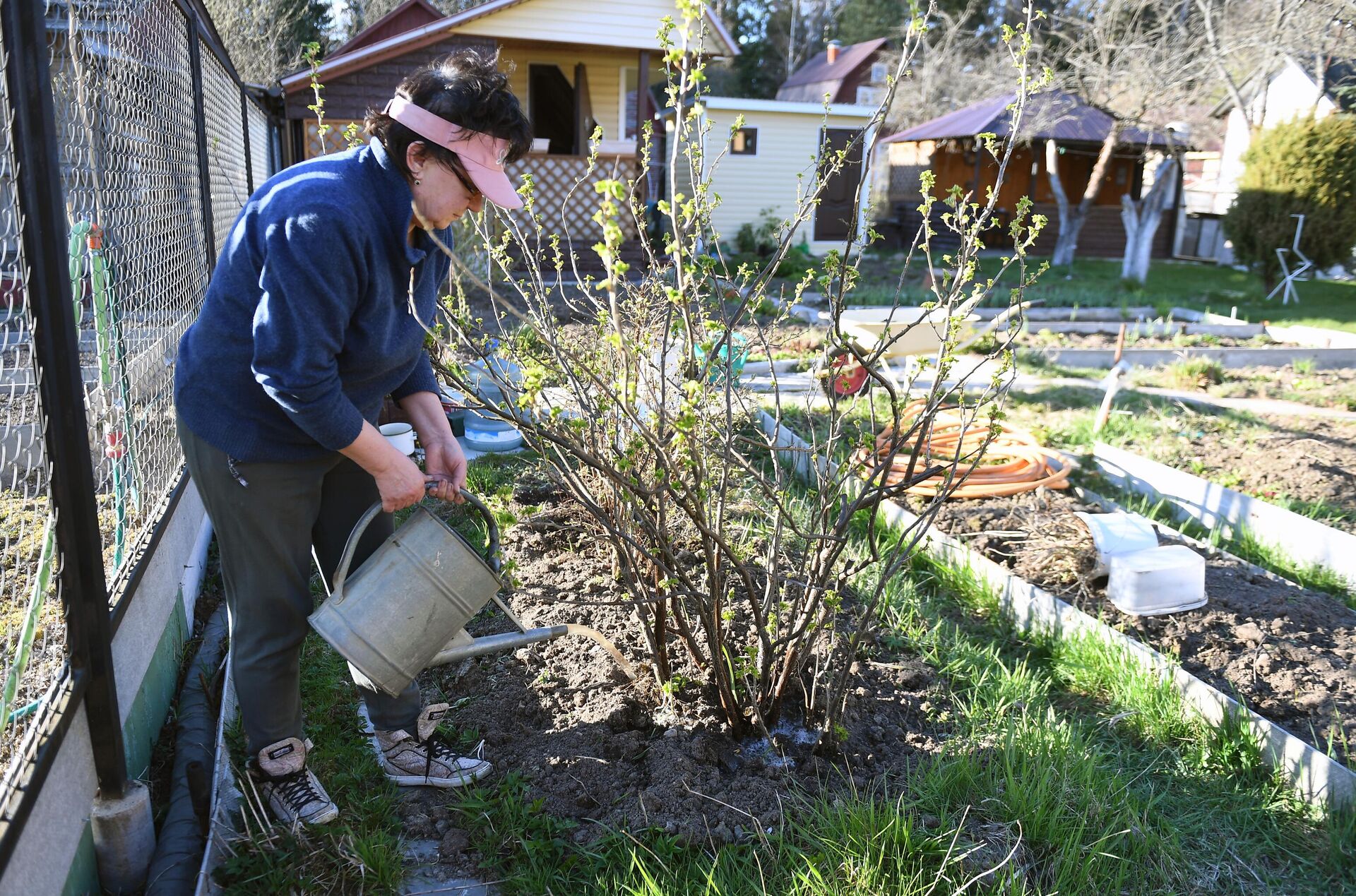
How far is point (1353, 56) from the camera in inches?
586

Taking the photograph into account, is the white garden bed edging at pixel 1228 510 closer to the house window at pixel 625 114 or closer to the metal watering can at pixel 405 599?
the metal watering can at pixel 405 599

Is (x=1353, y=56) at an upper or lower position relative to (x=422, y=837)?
upper

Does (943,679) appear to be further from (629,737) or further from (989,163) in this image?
(989,163)

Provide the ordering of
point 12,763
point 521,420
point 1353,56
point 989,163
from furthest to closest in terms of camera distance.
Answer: point 989,163 → point 1353,56 → point 521,420 → point 12,763

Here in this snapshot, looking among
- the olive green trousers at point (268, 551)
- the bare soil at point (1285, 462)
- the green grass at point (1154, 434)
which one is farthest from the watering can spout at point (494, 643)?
the bare soil at point (1285, 462)

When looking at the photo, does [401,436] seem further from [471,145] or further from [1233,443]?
[1233,443]

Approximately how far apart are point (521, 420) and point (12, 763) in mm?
1134

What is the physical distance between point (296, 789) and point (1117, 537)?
10.3ft

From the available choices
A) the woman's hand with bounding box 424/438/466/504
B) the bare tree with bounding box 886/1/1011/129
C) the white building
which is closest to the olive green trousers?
the woman's hand with bounding box 424/438/466/504

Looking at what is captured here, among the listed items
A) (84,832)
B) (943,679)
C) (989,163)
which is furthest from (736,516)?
(989,163)

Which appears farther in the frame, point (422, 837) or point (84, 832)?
point (422, 837)

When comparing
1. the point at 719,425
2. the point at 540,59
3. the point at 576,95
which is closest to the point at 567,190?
the point at 576,95

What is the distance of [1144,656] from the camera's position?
3.22 meters

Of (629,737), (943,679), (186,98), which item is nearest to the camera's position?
(629,737)
